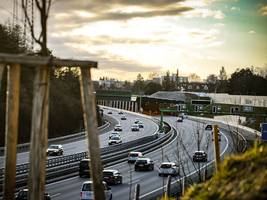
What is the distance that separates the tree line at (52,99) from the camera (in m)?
61.7

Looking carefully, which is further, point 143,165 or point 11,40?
point 11,40

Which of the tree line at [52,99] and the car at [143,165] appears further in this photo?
the tree line at [52,99]

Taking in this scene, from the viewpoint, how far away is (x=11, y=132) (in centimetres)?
823

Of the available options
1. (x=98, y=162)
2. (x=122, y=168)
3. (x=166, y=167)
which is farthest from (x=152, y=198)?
(x=98, y=162)

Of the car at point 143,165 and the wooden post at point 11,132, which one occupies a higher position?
the wooden post at point 11,132

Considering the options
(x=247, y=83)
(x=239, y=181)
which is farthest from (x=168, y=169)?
(x=247, y=83)

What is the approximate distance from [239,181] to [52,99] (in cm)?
7129

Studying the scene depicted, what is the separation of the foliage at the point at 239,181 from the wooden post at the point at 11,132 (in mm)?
3146

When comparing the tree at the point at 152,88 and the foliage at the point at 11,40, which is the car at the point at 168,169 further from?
the tree at the point at 152,88

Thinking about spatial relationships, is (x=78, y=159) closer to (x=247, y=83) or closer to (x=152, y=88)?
(x=247, y=83)

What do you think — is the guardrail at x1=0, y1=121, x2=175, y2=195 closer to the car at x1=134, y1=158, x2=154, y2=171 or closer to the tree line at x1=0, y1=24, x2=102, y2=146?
the car at x1=134, y1=158, x2=154, y2=171

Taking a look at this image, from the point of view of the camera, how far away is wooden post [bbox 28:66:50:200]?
815 centimetres

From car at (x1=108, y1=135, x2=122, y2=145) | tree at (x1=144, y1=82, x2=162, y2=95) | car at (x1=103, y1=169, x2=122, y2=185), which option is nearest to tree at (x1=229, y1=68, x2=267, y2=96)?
tree at (x1=144, y1=82, x2=162, y2=95)

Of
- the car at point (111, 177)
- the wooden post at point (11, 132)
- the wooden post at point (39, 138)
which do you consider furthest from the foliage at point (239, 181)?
the car at point (111, 177)
